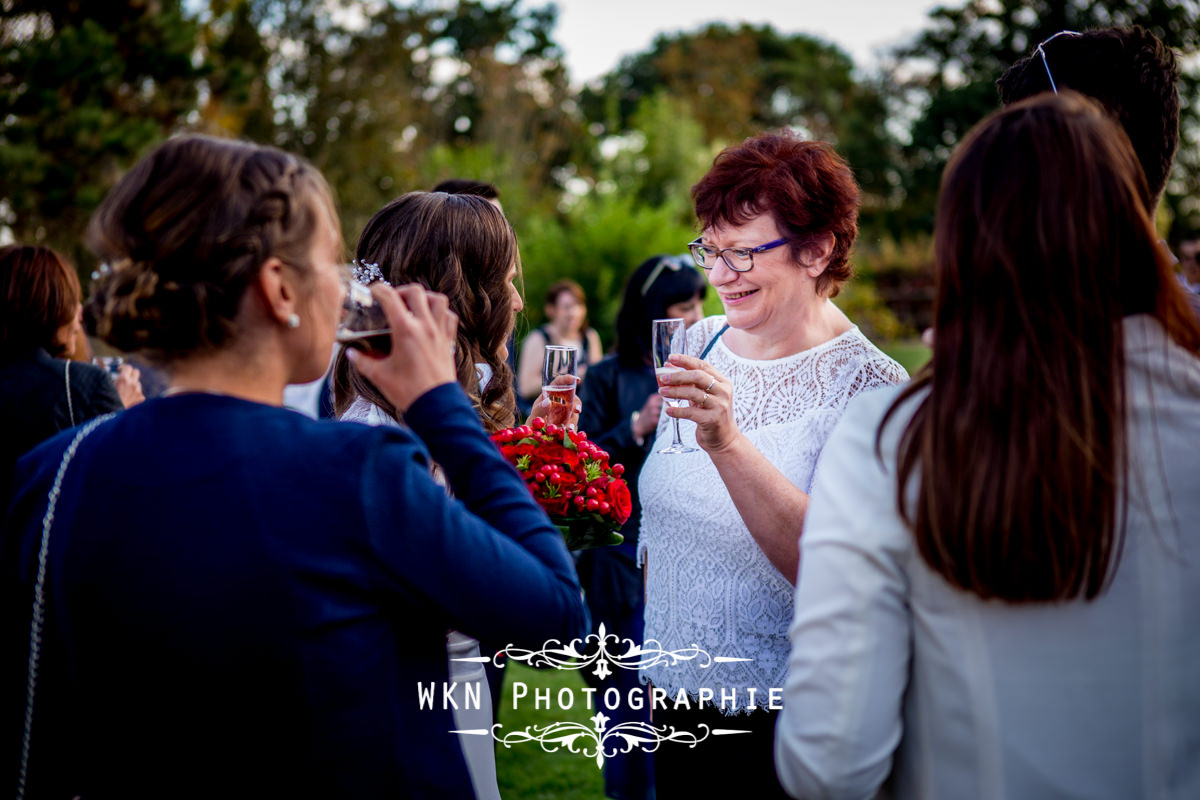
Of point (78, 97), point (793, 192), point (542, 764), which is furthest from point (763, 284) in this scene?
point (78, 97)

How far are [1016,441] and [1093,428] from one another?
0.40ft

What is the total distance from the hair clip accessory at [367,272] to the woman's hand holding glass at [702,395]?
2.79 feet

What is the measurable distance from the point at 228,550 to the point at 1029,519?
1.22 metres

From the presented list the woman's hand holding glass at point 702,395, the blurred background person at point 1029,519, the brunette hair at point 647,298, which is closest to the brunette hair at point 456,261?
the woman's hand holding glass at point 702,395

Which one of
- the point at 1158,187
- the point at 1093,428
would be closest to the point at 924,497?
the point at 1093,428

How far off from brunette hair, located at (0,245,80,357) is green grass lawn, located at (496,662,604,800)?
9.29 feet

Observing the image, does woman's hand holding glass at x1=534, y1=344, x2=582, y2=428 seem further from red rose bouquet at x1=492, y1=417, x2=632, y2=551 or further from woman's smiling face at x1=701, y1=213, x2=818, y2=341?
woman's smiling face at x1=701, y1=213, x2=818, y2=341

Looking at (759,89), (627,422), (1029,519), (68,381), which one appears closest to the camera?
(1029,519)

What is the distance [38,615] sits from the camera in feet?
4.72

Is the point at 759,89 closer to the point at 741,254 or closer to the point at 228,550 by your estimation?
the point at 741,254

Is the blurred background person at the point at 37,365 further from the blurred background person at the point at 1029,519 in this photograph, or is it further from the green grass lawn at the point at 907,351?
the green grass lawn at the point at 907,351

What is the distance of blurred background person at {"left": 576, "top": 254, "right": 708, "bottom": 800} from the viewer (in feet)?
15.6

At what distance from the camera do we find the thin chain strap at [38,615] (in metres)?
1.43

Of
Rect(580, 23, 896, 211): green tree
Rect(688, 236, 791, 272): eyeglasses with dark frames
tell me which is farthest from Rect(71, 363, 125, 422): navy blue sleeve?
Rect(580, 23, 896, 211): green tree
